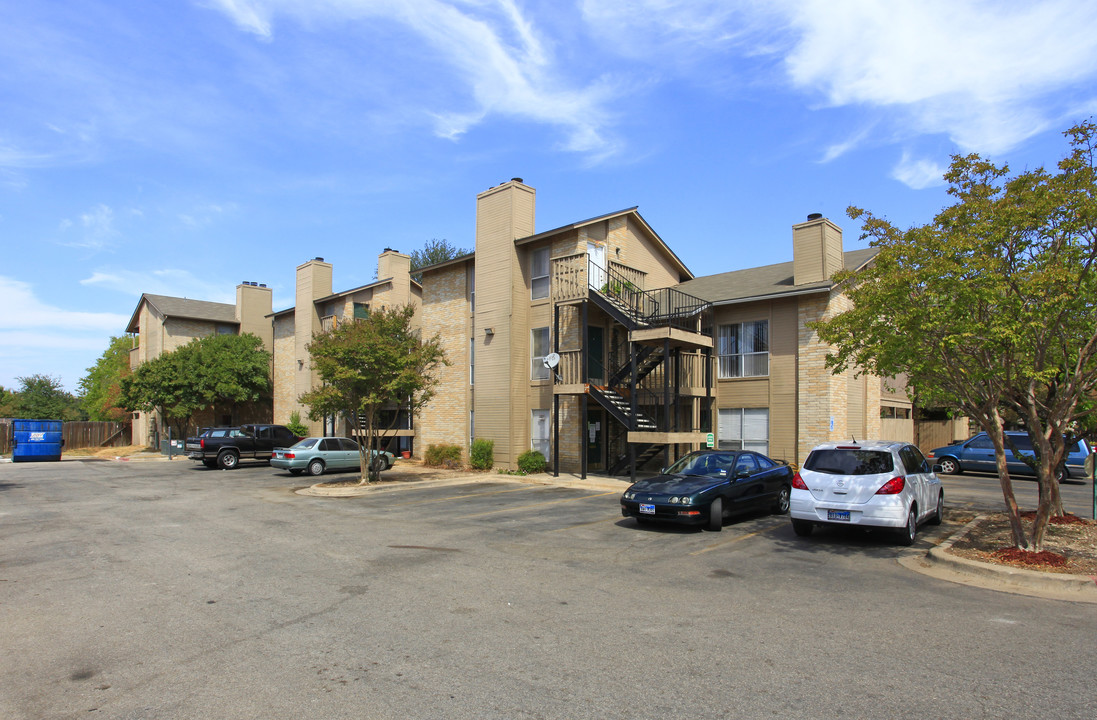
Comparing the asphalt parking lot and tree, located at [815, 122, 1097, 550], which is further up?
tree, located at [815, 122, 1097, 550]

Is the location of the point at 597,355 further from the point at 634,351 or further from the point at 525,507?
the point at 525,507

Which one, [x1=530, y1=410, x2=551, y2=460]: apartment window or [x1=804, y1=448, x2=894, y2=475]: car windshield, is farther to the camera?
[x1=530, y1=410, x2=551, y2=460]: apartment window

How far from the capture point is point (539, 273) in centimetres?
2380

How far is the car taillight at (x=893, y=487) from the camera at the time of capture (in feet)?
32.6

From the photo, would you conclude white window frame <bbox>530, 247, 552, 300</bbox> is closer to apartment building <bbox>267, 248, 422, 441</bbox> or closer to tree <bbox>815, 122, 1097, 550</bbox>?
apartment building <bbox>267, 248, 422, 441</bbox>

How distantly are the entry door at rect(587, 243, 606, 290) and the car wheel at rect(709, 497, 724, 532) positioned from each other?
10988 millimetres

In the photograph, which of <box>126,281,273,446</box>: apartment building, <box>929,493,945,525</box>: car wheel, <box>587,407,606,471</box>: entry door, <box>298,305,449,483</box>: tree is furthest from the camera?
<box>126,281,273,446</box>: apartment building

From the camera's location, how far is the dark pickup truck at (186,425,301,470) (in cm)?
2625

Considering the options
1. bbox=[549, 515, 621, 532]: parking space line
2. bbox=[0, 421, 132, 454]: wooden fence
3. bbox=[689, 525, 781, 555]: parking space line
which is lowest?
bbox=[0, 421, 132, 454]: wooden fence

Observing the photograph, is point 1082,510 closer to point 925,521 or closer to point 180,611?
point 925,521

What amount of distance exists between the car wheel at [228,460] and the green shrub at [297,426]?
6673 mm

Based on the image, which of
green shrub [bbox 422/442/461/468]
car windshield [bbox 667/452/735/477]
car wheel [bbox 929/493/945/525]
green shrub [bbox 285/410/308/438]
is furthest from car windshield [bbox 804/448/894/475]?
green shrub [bbox 285/410/308/438]

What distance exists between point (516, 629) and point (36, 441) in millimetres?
35937

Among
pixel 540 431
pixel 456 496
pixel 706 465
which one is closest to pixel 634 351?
pixel 540 431
